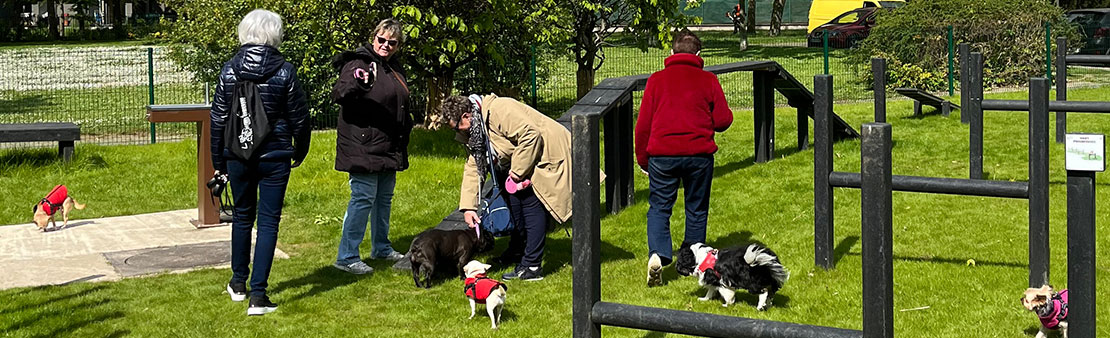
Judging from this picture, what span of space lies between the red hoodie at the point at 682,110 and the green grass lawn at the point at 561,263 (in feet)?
2.72

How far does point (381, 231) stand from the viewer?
26.4 ft

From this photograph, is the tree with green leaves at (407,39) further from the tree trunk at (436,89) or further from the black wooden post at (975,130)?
the black wooden post at (975,130)

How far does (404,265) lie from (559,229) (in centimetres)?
161

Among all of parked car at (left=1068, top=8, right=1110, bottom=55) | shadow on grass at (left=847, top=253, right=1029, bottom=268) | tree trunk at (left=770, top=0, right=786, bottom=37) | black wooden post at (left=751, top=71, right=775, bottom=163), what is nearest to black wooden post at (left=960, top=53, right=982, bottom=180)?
shadow on grass at (left=847, top=253, right=1029, bottom=268)

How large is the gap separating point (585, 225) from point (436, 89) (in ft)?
36.1

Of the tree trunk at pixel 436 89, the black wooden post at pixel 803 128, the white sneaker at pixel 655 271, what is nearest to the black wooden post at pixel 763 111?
the black wooden post at pixel 803 128

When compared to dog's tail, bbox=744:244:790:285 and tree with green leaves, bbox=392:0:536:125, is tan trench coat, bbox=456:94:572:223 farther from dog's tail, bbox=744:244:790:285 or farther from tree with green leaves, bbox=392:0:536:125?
tree with green leaves, bbox=392:0:536:125

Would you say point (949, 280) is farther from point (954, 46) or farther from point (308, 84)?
point (954, 46)

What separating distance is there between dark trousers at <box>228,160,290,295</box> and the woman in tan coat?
1.07 meters

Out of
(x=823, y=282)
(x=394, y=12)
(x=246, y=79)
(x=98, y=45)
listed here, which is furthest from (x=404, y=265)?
(x=98, y=45)

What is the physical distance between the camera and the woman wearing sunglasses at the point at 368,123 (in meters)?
7.29

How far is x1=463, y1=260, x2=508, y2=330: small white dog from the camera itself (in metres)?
6.16

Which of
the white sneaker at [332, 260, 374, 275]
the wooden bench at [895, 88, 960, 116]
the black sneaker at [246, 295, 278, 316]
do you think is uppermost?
the wooden bench at [895, 88, 960, 116]

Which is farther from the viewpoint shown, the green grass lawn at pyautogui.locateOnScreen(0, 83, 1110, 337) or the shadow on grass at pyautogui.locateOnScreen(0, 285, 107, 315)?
the shadow on grass at pyautogui.locateOnScreen(0, 285, 107, 315)
